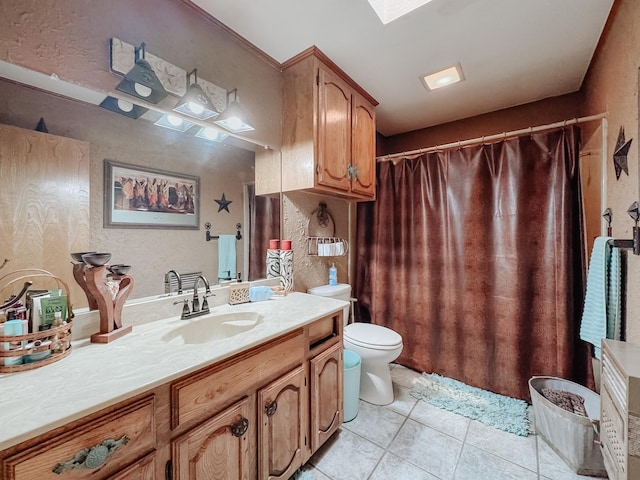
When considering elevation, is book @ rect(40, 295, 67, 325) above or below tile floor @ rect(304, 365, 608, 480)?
above

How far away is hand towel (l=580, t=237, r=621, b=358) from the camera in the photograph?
123 centimetres

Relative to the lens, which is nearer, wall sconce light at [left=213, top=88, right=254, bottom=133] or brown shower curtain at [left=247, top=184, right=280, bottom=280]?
wall sconce light at [left=213, top=88, right=254, bottom=133]

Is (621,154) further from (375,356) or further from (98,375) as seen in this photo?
(98,375)

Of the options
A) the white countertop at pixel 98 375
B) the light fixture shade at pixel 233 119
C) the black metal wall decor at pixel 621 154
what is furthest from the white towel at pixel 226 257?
the black metal wall decor at pixel 621 154

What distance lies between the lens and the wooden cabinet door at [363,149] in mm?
1985

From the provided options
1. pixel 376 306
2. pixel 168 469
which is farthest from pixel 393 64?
pixel 168 469

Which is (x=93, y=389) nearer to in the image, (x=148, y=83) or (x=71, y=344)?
(x=71, y=344)

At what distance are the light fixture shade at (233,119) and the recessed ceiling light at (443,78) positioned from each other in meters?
1.32

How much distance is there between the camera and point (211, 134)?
1423mm

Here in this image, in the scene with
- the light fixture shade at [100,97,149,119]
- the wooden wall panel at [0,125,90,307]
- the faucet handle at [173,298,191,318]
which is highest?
the light fixture shade at [100,97,149,119]

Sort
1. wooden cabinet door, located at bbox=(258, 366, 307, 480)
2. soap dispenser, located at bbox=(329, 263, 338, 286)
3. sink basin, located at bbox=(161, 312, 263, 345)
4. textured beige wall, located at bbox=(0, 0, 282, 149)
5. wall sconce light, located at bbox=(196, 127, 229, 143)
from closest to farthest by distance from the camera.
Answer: textured beige wall, located at bbox=(0, 0, 282, 149) < wooden cabinet door, located at bbox=(258, 366, 307, 480) < sink basin, located at bbox=(161, 312, 263, 345) < wall sconce light, located at bbox=(196, 127, 229, 143) < soap dispenser, located at bbox=(329, 263, 338, 286)

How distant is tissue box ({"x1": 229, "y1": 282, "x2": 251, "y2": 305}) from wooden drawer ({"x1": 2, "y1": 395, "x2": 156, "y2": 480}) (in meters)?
0.74

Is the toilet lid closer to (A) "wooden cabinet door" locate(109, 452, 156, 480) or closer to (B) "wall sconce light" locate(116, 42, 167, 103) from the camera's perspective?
(A) "wooden cabinet door" locate(109, 452, 156, 480)

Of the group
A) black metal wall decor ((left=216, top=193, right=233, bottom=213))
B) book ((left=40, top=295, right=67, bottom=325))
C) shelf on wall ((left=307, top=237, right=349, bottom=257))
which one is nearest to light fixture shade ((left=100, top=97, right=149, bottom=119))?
black metal wall decor ((left=216, top=193, right=233, bottom=213))
